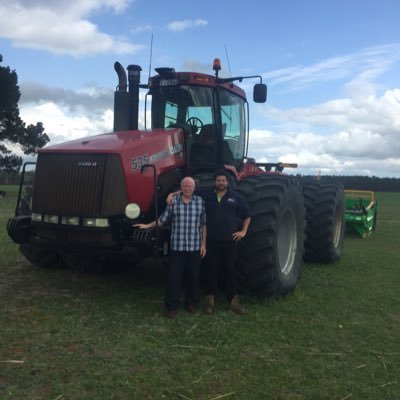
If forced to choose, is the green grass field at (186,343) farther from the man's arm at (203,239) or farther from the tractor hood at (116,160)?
the tractor hood at (116,160)

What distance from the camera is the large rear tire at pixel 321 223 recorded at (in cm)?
891

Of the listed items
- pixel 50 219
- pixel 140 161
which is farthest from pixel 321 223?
pixel 50 219

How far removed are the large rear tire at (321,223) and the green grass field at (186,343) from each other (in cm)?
161

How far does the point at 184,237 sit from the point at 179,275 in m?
0.45

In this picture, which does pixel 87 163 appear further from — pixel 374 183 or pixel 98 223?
pixel 374 183

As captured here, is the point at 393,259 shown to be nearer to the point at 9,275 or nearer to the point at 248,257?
the point at 248,257

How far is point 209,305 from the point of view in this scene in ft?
18.8

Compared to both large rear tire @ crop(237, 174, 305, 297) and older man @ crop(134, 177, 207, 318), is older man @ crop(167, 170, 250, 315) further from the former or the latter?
large rear tire @ crop(237, 174, 305, 297)

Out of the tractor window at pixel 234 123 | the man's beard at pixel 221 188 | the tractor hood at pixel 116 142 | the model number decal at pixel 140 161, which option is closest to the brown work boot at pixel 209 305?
the man's beard at pixel 221 188

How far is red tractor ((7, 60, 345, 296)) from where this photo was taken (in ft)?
18.1

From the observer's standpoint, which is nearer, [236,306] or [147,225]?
[147,225]

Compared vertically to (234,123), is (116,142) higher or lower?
lower

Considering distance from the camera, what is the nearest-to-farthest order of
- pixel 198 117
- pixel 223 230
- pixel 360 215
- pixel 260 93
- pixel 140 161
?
pixel 223 230, pixel 140 161, pixel 198 117, pixel 260 93, pixel 360 215

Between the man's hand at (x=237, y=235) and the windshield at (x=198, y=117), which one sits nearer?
the man's hand at (x=237, y=235)
